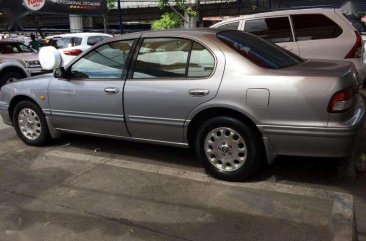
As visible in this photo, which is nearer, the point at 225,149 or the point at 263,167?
the point at 225,149

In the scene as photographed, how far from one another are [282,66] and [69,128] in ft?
9.16

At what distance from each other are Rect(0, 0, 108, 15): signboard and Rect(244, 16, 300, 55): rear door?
10.5m

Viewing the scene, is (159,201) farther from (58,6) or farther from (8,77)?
(58,6)

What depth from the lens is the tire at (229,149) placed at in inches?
170

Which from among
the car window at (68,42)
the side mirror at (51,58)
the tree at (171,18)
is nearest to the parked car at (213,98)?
the side mirror at (51,58)

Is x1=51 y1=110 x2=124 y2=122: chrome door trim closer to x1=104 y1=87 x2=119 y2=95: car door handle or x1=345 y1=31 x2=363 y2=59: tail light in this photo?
x1=104 y1=87 x2=119 y2=95: car door handle

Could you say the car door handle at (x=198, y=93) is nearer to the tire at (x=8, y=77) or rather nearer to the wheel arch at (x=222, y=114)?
the wheel arch at (x=222, y=114)

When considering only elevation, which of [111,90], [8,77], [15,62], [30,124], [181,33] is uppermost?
[181,33]

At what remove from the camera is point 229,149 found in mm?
4438

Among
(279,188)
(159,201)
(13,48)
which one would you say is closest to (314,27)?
(279,188)

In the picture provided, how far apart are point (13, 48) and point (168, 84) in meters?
8.44

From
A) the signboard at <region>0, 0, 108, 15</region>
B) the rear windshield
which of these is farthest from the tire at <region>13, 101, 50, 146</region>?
the signboard at <region>0, 0, 108, 15</region>

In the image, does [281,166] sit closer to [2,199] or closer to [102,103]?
[102,103]

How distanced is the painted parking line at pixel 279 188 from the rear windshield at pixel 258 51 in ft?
3.94
